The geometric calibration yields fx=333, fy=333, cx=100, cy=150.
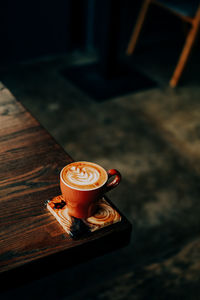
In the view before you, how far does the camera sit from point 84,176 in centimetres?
55

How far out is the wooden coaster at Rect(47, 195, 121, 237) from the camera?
0.54 m

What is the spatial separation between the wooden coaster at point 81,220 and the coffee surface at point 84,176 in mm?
60

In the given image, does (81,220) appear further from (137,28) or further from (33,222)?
(137,28)

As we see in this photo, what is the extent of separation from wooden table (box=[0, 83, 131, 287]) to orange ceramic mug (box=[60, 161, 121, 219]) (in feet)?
0.14

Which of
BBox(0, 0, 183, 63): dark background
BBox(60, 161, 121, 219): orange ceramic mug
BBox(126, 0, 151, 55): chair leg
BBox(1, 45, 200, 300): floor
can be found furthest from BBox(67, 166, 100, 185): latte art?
BBox(126, 0, 151, 55): chair leg

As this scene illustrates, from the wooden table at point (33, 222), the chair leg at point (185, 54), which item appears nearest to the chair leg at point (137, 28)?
the chair leg at point (185, 54)

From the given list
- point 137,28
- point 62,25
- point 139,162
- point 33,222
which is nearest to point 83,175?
point 33,222

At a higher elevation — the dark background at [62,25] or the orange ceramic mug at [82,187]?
the orange ceramic mug at [82,187]

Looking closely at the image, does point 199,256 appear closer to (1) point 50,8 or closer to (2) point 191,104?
(2) point 191,104

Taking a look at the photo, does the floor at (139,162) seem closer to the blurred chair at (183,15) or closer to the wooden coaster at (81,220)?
the blurred chair at (183,15)

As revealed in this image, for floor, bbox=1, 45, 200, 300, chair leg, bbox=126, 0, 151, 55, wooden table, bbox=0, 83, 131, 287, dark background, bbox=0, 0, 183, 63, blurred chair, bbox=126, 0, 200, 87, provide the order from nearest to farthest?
wooden table, bbox=0, 83, 131, 287
floor, bbox=1, 45, 200, 300
blurred chair, bbox=126, 0, 200, 87
dark background, bbox=0, 0, 183, 63
chair leg, bbox=126, 0, 151, 55

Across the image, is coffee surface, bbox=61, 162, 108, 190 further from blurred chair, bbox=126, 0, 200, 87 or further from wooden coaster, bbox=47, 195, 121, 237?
blurred chair, bbox=126, 0, 200, 87

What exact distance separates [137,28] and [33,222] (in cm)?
241

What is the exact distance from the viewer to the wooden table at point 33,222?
0.50 m
